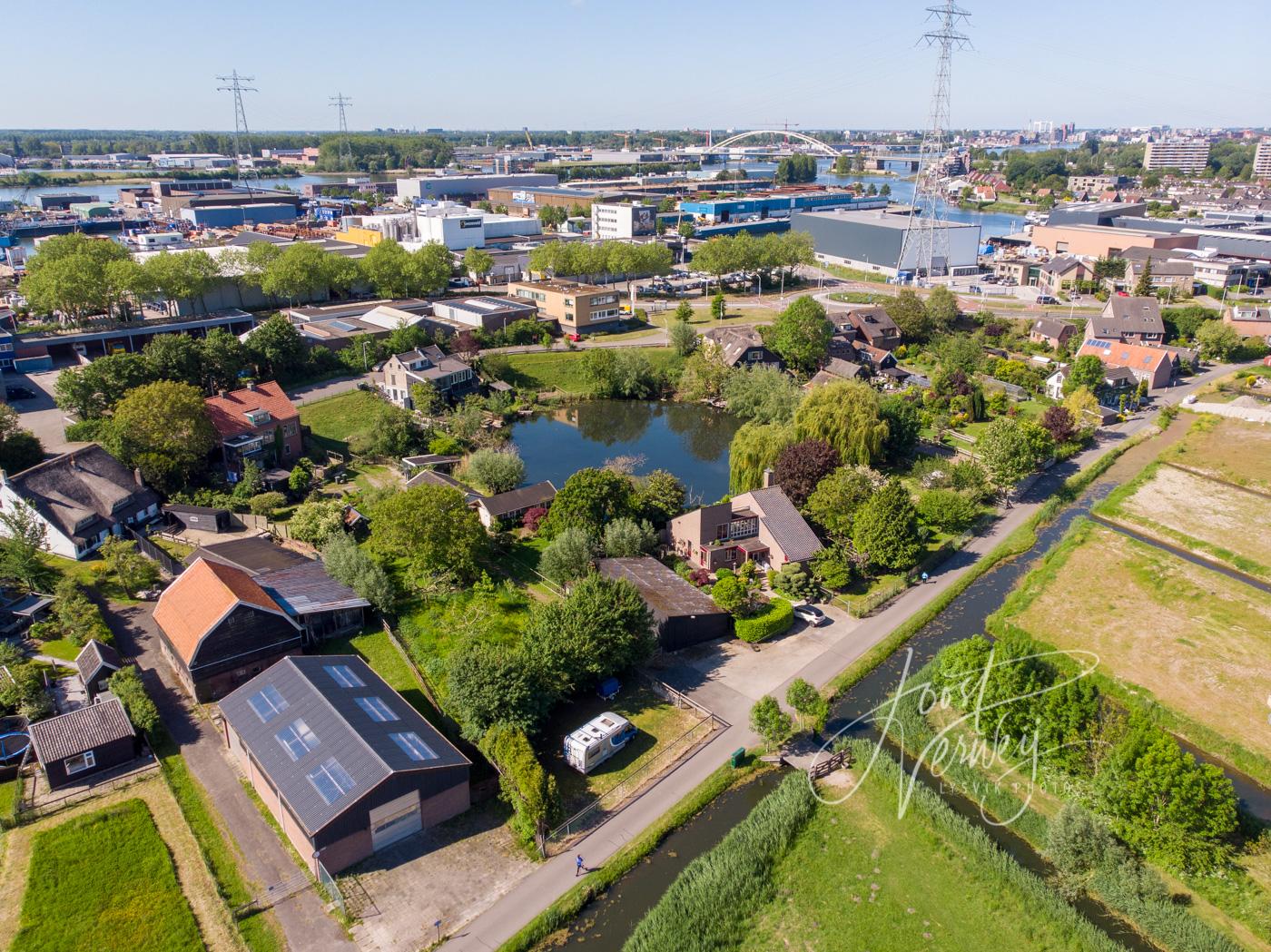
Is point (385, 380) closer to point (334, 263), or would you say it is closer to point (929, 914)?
point (334, 263)

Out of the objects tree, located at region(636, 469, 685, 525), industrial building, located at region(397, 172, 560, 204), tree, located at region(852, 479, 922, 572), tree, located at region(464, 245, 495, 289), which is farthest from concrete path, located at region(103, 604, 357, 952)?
industrial building, located at region(397, 172, 560, 204)

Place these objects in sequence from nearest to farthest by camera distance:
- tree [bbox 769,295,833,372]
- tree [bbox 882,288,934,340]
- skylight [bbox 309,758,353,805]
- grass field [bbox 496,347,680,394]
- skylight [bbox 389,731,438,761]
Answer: skylight [bbox 309,758,353,805], skylight [bbox 389,731,438,761], grass field [bbox 496,347,680,394], tree [bbox 769,295,833,372], tree [bbox 882,288,934,340]

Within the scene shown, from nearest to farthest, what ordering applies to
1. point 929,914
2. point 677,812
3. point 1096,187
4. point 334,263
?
1. point 929,914
2. point 677,812
3. point 334,263
4. point 1096,187

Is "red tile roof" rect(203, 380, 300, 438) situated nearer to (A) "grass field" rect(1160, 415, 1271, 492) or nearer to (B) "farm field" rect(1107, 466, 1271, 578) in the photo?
(B) "farm field" rect(1107, 466, 1271, 578)

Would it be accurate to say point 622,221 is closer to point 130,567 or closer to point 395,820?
point 130,567

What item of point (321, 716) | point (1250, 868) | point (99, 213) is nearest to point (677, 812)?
point (321, 716)

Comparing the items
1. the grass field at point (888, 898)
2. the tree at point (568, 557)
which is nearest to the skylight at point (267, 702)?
the tree at point (568, 557)
